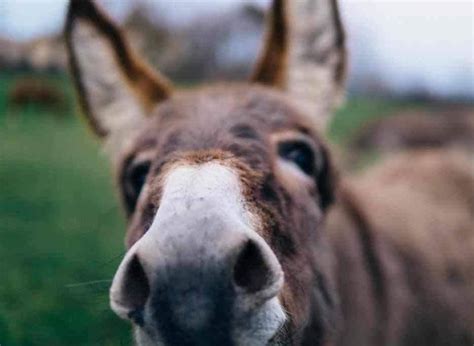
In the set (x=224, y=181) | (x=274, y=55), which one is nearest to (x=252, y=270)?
(x=224, y=181)

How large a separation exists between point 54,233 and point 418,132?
2744 millimetres

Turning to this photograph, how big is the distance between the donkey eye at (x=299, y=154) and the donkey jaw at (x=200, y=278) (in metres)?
0.58

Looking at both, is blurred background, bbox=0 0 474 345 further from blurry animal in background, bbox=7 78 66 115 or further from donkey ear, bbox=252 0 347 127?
donkey ear, bbox=252 0 347 127

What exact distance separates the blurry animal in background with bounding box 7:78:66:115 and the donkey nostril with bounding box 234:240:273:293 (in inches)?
112

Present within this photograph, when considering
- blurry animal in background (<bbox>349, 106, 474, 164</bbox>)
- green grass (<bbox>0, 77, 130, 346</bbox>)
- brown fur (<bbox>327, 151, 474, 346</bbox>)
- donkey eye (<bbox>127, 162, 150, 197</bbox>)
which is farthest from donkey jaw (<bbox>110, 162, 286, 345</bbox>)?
blurry animal in background (<bbox>349, 106, 474, 164</bbox>)

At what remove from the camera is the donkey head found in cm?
129

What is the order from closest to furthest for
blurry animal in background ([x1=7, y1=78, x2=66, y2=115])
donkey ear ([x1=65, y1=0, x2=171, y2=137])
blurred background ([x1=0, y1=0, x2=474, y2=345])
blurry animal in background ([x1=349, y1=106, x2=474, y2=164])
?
1. donkey ear ([x1=65, y1=0, x2=171, y2=137])
2. blurred background ([x1=0, y1=0, x2=474, y2=345])
3. blurry animal in background ([x1=7, y1=78, x2=66, y2=115])
4. blurry animal in background ([x1=349, y1=106, x2=474, y2=164])

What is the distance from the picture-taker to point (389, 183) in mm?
3467

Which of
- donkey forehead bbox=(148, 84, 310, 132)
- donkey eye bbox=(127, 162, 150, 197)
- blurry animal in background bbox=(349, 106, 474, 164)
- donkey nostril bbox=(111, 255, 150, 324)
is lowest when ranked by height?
blurry animal in background bbox=(349, 106, 474, 164)

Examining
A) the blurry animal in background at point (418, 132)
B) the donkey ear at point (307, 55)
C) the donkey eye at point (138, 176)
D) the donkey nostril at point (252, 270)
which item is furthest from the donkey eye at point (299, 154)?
the blurry animal in background at point (418, 132)

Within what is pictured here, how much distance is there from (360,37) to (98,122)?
194cm

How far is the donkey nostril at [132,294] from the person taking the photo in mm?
1331

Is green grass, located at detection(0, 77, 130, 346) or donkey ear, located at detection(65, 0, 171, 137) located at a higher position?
donkey ear, located at detection(65, 0, 171, 137)

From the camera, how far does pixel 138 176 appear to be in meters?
1.97
